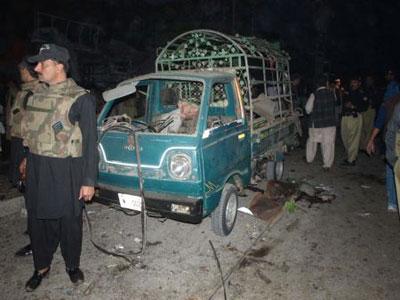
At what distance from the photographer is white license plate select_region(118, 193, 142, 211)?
392cm

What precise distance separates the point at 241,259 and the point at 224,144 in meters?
1.43

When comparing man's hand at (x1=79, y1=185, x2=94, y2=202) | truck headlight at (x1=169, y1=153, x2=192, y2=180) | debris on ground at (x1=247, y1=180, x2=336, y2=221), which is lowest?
→ debris on ground at (x1=247, y1=180, x2=336, y2=221)

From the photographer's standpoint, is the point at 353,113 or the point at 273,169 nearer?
the point at 273,169

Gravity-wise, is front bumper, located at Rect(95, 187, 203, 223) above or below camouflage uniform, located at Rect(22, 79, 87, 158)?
below

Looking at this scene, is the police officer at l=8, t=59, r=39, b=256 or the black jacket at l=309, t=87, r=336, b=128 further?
the black jacket at l=309, t=87, r=336, b=128

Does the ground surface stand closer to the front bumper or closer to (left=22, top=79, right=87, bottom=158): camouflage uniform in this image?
the front bumper

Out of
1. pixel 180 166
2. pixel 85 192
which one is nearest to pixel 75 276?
pixel 85 192

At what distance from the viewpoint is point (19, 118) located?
400 centimetres

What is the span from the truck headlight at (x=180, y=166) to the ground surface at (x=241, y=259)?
3.52ft

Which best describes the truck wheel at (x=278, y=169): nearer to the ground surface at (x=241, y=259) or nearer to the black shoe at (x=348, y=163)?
the ground surface at (x=241, y=259)

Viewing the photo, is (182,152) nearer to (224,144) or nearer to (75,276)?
(224,144)

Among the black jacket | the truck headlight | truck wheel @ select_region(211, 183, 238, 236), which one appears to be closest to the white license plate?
the truck headlight

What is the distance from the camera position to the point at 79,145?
10.3 feet

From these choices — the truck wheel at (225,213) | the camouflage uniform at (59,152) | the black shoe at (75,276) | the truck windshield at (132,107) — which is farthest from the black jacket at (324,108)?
the black shoe at (75,276)
